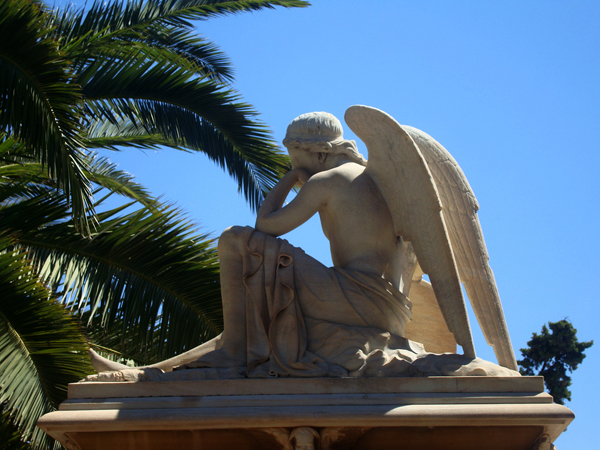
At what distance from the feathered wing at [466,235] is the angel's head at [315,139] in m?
0.46

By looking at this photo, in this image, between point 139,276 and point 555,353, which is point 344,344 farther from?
point 555,353

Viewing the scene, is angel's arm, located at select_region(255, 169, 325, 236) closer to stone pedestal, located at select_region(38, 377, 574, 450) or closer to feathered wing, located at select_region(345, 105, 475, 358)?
feathered wing, located at select_region(345, 105, 475, 358)

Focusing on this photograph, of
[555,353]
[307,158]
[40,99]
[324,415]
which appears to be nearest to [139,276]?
[40,99]

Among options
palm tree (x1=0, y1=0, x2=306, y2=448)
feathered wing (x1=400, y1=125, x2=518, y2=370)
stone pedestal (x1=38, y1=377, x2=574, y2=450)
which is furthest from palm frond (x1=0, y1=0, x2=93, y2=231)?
feathered wing (x1=400, y1=125, x2=518, y2=370)

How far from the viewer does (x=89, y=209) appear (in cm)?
650

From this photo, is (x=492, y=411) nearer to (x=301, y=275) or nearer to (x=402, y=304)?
(x=402, y=304)

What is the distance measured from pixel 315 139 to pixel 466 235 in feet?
3.90

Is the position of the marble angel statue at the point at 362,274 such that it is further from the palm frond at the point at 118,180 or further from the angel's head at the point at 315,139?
the palm frond at the point at 118,180

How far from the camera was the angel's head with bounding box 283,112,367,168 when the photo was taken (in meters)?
5.14

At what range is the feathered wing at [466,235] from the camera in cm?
497

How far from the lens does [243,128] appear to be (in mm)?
8703

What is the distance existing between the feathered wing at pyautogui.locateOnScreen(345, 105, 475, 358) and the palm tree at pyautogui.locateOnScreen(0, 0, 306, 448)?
2.80 m

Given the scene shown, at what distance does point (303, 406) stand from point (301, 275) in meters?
→ 0.84

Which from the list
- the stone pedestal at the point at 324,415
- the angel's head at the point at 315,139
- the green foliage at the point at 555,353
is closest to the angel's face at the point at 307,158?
the angel's head at the point at 315,139
